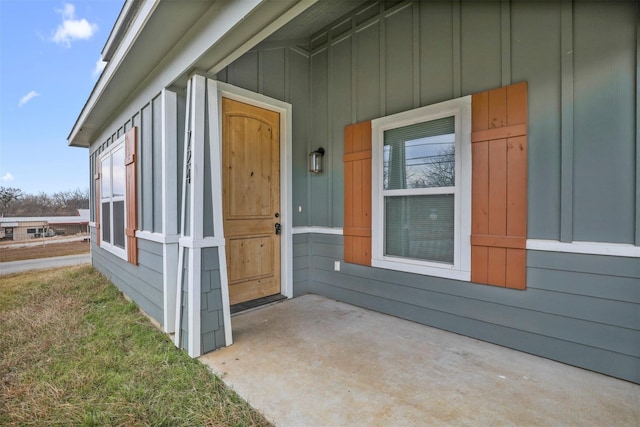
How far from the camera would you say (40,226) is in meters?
13.3

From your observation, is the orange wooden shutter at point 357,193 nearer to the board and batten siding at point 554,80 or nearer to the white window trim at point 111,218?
the board and batten siding at point 554,80

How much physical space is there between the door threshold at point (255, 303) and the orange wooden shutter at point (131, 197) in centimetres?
134

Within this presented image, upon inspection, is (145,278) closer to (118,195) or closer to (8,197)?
(118,195)

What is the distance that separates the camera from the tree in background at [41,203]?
13719 millimetres

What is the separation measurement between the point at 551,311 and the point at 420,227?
1152mm

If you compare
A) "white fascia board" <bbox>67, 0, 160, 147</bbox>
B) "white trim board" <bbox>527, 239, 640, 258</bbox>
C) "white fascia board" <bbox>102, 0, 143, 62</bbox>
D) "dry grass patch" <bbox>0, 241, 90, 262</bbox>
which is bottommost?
"dry grass patch" <bbox>0, 241, 90, 262</bbox>

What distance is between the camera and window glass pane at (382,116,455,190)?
2559mm

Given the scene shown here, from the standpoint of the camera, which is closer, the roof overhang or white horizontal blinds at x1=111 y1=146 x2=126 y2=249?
the roof overhang

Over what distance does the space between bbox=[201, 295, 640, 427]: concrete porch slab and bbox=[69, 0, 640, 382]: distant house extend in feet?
0.80

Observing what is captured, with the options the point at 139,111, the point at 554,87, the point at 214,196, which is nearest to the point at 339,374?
the point at 214,196

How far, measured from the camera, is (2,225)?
38.5 ft

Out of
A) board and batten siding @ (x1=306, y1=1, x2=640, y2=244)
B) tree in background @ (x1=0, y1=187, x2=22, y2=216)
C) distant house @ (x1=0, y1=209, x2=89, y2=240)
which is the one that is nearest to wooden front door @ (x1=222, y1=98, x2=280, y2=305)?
board and batten siding @ (x1=306, y1=1, x2=640, y2=244)

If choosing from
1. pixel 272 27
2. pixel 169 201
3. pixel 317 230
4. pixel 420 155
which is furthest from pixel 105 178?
pixel 420 155

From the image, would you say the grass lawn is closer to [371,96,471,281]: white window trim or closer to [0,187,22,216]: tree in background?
[371,96,471,281]: white window trim
